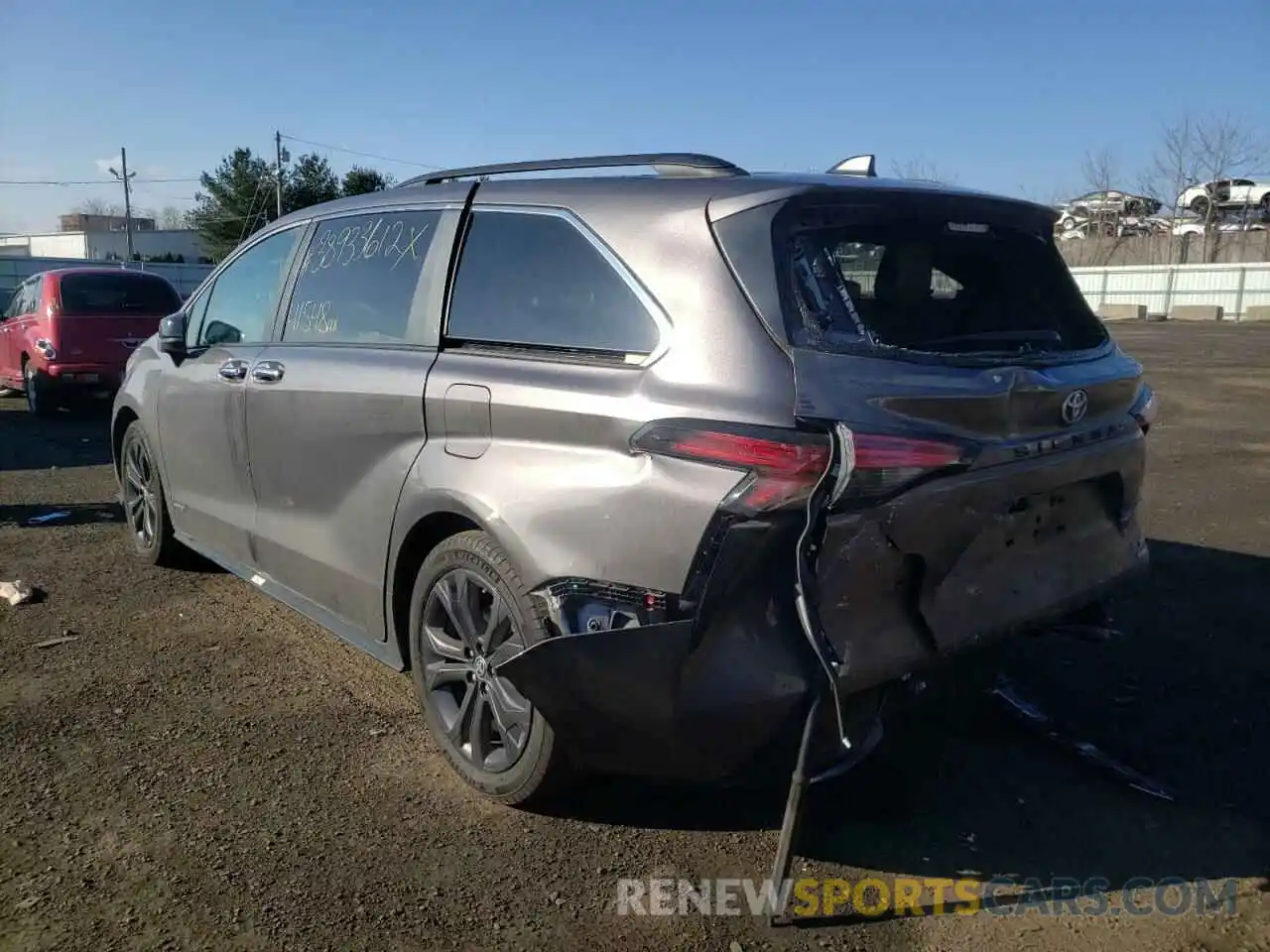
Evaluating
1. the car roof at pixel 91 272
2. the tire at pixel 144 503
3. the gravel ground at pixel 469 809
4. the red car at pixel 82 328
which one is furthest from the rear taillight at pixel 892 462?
the car roof at pixel 91 272

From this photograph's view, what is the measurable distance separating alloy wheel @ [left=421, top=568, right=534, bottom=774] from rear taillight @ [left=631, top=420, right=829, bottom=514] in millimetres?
839

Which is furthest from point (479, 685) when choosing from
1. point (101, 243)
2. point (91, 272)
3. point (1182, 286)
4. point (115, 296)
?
point (101, 243)

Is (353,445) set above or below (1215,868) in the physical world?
above

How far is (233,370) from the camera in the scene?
4578mm

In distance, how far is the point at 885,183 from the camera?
3.16m

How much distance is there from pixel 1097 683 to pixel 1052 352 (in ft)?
5.52

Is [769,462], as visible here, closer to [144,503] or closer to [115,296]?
[144,503]

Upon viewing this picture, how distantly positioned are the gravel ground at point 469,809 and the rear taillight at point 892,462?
85cm

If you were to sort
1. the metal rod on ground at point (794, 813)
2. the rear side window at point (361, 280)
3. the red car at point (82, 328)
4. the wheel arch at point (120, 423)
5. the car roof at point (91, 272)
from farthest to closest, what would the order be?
the car roof at point (91, 272), the red car at point (82, 328), the wheel arch at point (120, 423), the rear side window at point (361, 280), the metal rod on ground at point (794, 813)

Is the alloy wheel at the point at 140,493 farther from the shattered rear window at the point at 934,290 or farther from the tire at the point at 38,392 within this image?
the tire at the point at 38,392

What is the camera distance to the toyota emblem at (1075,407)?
3070 mm

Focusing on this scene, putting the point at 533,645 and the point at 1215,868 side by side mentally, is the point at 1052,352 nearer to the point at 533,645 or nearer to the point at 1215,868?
the point at 1215,868

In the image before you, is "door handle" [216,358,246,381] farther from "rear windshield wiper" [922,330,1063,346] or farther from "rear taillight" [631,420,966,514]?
"rear windshield wiper" [922,330,1063,346]

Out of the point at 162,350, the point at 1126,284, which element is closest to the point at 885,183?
the point at 162,350
